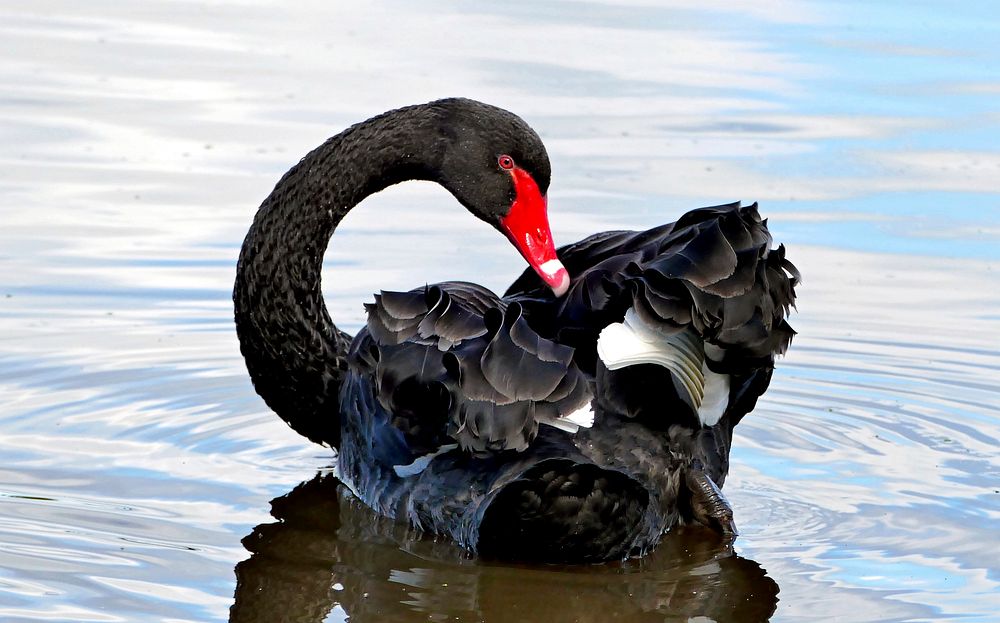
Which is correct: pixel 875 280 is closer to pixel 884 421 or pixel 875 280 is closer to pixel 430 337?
pixel 884 421

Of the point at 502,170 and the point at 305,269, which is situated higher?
the point at 502,170

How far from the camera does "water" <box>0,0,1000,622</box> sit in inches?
202

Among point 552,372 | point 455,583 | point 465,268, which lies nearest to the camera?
point 552,372

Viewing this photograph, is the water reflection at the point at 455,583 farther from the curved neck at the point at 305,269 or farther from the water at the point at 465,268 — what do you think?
the curved neck at the point at 305,269

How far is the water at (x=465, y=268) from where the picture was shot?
512cm

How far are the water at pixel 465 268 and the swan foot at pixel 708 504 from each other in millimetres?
113

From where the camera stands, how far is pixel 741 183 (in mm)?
9461

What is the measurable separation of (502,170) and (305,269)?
0.84 metres

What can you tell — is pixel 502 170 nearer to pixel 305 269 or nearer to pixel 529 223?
pixel 529 223

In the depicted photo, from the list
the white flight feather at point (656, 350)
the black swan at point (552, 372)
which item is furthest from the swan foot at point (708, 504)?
the white flight feather at point (656, 350)

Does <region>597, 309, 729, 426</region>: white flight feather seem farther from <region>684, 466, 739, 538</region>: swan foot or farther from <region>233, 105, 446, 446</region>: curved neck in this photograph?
<region>233, 105, 446, 446</region>: curved neck

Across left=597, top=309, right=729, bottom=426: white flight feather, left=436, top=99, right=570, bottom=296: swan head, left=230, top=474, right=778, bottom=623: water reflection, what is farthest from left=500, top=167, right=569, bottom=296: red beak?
left=230, top=474, right=778, bottom=623: water reflection

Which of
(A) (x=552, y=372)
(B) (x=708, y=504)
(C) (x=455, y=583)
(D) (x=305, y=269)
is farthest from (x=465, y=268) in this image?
(A) (x=552, y=372)

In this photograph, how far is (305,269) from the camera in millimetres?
6215
